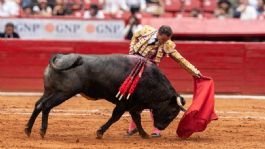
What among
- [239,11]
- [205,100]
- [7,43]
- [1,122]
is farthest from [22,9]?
Result: [205,100]

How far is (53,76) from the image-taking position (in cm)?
1048

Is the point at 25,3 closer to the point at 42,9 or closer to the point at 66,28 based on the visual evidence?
the point at 42,9

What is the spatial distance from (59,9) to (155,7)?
222cm

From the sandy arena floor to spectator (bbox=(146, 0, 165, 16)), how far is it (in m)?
4.97

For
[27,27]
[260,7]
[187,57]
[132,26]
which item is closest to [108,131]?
[187,57]

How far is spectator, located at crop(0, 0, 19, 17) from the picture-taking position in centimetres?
1995

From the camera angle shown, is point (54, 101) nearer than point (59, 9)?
Yes

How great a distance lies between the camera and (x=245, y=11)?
808 inches

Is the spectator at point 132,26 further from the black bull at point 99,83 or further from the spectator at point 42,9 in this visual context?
the black bull at point 99,83

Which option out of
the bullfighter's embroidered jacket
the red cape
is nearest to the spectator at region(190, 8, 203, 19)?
the red cape

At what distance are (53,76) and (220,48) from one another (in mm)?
7111

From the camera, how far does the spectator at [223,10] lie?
67.4 feet

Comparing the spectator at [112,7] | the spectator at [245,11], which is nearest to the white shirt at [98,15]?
the spectator at [112,7]

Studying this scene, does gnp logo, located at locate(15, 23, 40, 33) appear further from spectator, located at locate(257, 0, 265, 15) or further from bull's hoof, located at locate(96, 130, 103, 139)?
bull's hoof, located at locate(96, 130, 103, 139)
